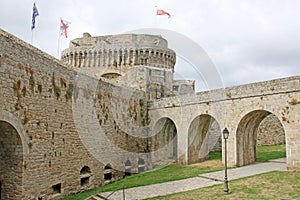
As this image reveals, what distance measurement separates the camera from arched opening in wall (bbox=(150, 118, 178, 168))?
1981 cm

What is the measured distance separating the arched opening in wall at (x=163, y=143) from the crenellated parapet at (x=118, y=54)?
9091mm

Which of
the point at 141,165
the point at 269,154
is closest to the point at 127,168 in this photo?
the point at 141,165

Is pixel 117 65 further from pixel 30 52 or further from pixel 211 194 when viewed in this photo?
pixel 211 194

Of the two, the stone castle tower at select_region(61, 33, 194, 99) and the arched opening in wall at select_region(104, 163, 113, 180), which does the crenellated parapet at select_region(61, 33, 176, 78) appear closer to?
the stone castle tower at select_region(61, 33, 194, 99)

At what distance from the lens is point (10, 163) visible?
9.73 m

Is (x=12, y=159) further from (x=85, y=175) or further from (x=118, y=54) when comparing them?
(x=118, y=54)

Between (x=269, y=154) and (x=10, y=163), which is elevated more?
(x=10, y=163)

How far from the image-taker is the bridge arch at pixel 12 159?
945 centimetres

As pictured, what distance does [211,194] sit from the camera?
900cm

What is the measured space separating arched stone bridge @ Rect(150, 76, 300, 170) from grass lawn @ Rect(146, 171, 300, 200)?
2.08 meters

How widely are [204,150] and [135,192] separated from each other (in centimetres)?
925

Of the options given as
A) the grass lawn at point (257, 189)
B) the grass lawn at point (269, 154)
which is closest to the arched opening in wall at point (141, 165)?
the grass lawn at point (269, 154)

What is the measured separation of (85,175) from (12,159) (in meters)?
4.27

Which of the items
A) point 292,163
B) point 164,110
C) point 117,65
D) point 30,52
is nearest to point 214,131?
point 164,110
